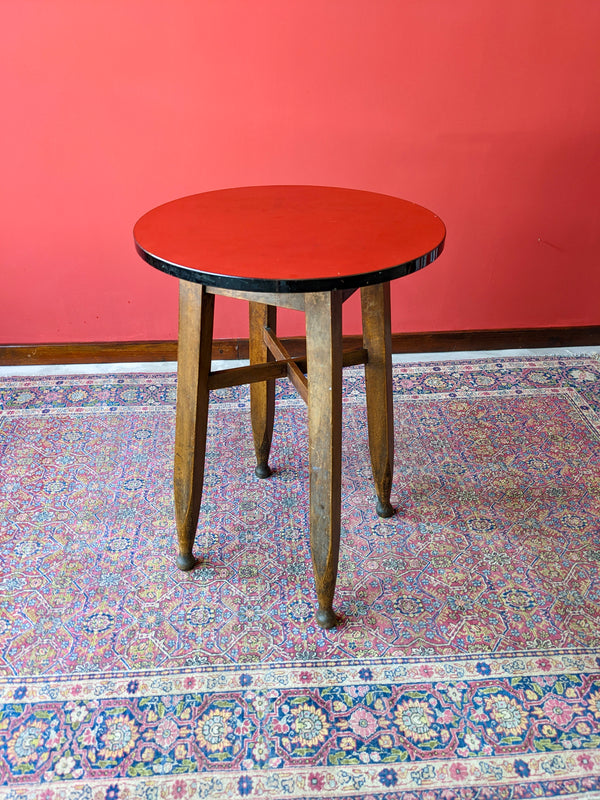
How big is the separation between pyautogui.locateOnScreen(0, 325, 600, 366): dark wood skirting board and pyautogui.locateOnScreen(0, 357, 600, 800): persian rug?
15.4 inches

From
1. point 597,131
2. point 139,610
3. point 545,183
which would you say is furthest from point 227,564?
point 597,131

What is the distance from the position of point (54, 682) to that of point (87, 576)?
1.32 feet

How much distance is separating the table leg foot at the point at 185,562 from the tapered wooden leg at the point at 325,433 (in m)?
0.46

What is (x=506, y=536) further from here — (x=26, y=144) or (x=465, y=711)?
Answer: (x=26, y=144)

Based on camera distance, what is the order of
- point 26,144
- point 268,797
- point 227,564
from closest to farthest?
point 268,797, point 227,564, point 26,144

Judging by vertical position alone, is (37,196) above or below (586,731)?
above

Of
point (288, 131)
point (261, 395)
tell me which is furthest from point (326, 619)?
point (288, 131)

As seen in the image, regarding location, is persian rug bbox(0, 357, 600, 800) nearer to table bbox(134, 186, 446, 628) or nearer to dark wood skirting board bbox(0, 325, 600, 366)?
table bbox(134, 186, 446, 628)

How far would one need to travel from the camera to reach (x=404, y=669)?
194 centimetres

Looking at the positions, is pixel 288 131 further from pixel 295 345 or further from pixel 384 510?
pixel 384 510

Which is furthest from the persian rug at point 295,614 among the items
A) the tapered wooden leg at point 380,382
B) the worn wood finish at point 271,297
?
the worn wood finish at point 271,297

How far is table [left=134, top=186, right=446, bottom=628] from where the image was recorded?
171cm

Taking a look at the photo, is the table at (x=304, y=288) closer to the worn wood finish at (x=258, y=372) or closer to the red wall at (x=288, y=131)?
the worn wood finish at (x=258, y=372)

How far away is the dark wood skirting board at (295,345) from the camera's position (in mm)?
3479
